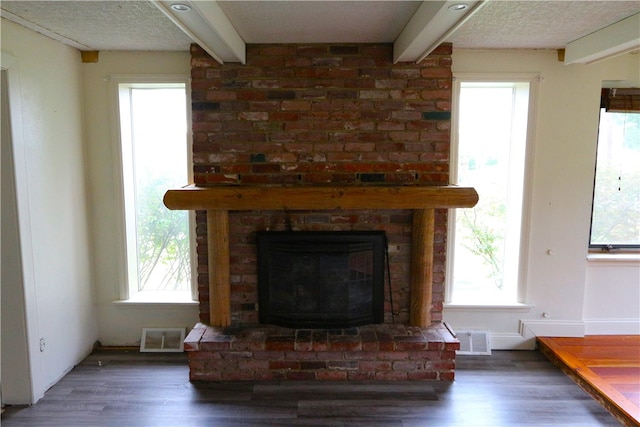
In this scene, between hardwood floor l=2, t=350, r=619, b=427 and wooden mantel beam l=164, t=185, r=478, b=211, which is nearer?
hardwood floor l=2, t=350, r=619, b=427

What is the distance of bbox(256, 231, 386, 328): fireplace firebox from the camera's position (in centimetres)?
278

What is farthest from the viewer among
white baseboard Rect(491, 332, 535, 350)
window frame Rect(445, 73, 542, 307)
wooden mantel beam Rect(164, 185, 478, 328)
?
white baseboard Rect(491, 332, 535, 350)

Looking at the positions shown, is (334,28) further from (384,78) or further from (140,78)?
(140,78)

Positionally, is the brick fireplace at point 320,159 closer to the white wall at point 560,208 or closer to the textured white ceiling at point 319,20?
the textured white ceiling at point 319,20

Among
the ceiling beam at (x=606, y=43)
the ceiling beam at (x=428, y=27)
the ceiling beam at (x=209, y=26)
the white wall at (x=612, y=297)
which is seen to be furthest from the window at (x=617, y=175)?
the ceiling beam at (x=209, y=26)

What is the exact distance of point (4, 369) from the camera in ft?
7.80

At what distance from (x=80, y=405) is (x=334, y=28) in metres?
2.84

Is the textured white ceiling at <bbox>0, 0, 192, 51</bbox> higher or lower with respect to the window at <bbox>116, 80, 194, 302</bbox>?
higher

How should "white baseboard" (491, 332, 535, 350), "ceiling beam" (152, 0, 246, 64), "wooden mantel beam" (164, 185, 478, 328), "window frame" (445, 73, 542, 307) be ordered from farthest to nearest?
1. "white baseboard" (491, 332, 535, 350)
2. "window frame" (445, 73, 542, 307)
3. "wooden mantel beam" (164, 185, 478, 328)
4. "ceiling beam" (152, 0, 246, 64)

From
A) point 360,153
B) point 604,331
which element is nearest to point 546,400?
point 604,331

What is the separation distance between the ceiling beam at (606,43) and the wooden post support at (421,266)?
146cm

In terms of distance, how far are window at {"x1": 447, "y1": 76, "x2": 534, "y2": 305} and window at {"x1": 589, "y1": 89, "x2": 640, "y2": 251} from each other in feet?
2.32

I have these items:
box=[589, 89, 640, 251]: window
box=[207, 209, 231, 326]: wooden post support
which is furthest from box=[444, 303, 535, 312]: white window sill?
box=[207, 209, 231, 326]: wooden post support

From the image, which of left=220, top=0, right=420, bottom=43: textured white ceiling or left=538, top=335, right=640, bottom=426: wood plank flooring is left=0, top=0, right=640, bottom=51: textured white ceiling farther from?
left=538, top=335, right=640, bottom=426: wood plank flooring
